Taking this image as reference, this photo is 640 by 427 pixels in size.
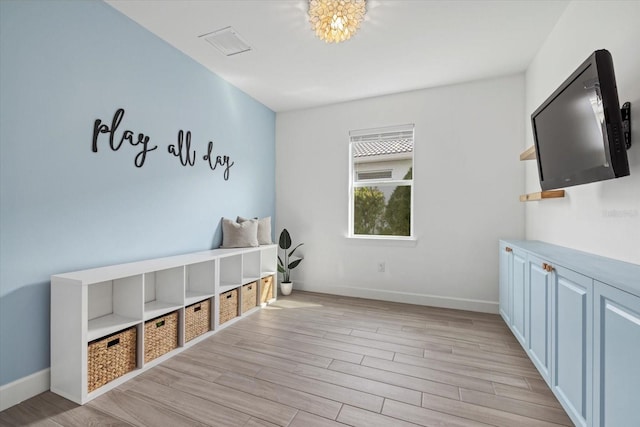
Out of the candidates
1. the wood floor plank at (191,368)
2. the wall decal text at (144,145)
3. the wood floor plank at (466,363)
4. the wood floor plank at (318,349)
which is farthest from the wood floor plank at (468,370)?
the wall decal text at (144,145)

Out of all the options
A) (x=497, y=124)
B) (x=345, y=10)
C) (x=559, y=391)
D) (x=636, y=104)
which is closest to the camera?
(x=636, y=104)

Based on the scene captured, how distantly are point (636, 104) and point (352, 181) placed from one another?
280cm

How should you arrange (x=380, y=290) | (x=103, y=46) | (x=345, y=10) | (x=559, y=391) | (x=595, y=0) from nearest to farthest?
(x=559, y=391), (x=595, y=0), (x=345, y=10), (x=103, y=46), (x=380, y=290)

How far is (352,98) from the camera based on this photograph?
3.80 m

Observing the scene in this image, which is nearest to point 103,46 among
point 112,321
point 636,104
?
point 112,321

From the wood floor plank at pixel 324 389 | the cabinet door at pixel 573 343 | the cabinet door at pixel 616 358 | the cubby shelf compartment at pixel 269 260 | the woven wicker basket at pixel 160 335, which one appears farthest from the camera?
the cubby shelf compartment at pixel 269 260

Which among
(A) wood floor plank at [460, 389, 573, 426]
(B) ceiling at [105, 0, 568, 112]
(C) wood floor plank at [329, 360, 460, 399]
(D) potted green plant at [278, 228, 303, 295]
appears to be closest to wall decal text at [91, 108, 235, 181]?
(B) ceiling at [105, 0, 568, 112]

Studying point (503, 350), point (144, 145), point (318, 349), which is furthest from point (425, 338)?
point (144, 145)

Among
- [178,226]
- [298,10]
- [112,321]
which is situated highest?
[298,10]

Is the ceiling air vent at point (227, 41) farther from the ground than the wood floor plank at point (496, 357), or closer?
farther from the ground

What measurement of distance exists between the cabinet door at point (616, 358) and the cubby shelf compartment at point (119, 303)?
249cm

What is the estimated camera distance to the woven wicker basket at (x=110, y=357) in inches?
68.3

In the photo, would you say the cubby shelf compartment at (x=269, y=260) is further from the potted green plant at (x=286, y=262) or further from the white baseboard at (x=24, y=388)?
the white baseboard at (x=24, y=388)

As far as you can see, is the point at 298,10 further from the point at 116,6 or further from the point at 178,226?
the point at 178,226
